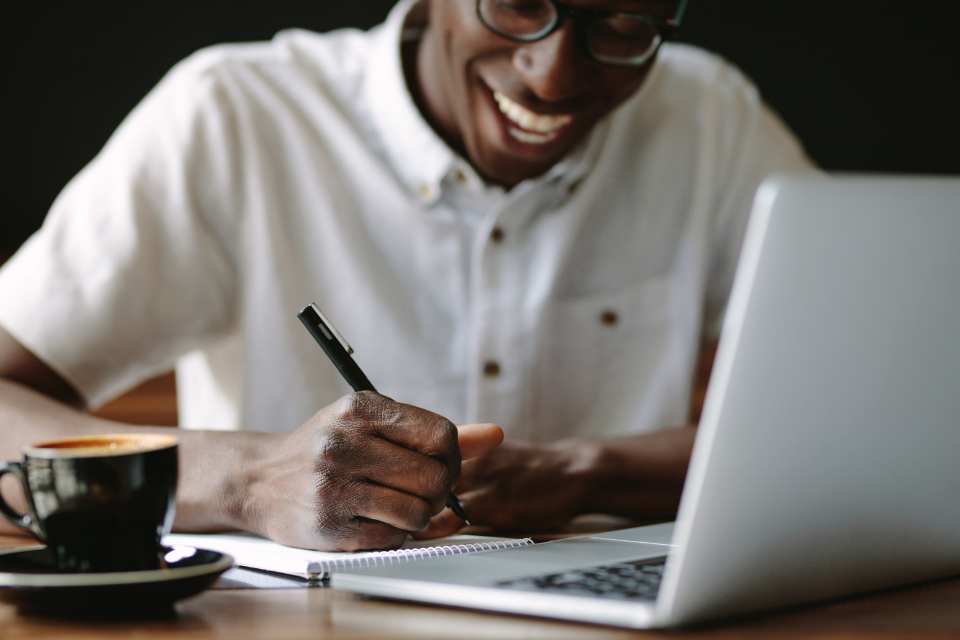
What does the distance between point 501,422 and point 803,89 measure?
4.91 ft

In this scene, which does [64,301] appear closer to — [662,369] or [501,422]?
[501,422]

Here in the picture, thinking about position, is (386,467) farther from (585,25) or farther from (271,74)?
(271,74)

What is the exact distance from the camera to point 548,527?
0.96 m

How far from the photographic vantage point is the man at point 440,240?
114 centimetres

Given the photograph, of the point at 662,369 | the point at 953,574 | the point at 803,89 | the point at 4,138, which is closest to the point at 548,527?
the point at 953,574

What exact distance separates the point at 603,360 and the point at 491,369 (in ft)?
0.64

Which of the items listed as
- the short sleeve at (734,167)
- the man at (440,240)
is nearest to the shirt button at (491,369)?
the man at (440,240)

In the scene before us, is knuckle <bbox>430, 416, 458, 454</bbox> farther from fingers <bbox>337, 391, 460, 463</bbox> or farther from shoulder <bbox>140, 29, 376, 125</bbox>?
shoulder <bbox>140, 29, 376, 125</bbox>

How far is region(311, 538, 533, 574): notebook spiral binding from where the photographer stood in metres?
0.68

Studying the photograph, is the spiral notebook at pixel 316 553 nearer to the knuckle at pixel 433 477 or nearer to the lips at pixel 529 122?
the knuckle at pixel 433 477

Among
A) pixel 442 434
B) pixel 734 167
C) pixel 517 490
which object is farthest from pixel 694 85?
pixel 442 434

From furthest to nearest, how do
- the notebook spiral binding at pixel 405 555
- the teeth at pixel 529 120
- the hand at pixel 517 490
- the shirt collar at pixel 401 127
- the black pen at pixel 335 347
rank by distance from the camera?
the shirt collar at pixel 401 127 < the teeth at pixel 529 120 < the hand at pixel 517 490 < the black pen at pixel 335 347 < the notebook spiral binding at pixel 405 555

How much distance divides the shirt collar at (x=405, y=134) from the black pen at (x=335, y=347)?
1.89 ft

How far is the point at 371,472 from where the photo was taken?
746mm
